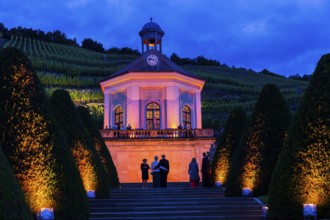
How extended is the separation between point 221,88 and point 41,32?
62.5m

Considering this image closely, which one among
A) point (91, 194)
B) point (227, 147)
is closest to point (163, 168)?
point (227, 147)

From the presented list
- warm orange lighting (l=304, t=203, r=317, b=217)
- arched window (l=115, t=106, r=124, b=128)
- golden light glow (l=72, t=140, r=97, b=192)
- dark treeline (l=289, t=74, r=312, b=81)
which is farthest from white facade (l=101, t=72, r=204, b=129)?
dark treeline (l=289, t=74, r=312, b=81)

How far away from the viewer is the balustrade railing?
31469mm

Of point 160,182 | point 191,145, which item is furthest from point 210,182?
point 191,145

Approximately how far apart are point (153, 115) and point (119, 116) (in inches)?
103

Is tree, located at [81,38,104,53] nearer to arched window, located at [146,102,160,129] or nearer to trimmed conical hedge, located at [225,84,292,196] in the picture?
arched window, located at [146,102,160,129]

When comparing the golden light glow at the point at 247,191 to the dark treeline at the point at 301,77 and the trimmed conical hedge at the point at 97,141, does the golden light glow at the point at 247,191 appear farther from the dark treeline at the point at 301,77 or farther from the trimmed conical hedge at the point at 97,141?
the dark treeline at the point at 301,77

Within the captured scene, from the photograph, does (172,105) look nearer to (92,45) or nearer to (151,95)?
(151,95)

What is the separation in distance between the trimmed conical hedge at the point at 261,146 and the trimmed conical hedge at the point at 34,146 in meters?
5.98

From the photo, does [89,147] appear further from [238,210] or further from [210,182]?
[210,182]

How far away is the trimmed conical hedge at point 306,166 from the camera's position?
1167 cm

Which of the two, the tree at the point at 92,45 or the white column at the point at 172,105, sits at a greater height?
the tree at the point at 92,45

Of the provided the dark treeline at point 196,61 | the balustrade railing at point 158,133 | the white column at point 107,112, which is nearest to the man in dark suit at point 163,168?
the balustrade railing at point 158,133

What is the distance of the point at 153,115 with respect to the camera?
35.0m
